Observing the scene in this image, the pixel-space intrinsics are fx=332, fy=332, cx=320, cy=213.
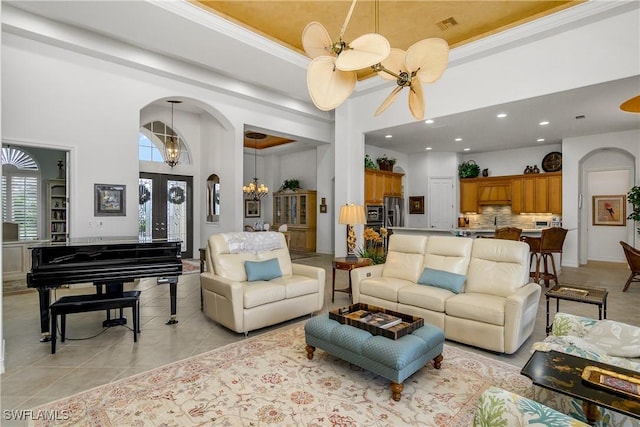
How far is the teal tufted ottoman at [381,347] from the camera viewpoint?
227 centimetres

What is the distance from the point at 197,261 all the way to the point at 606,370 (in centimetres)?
801

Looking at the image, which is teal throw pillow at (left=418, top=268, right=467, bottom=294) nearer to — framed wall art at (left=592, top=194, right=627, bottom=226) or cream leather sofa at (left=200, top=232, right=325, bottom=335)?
cream leather sofa at (left=200, top=232, right=325, bottom=335)

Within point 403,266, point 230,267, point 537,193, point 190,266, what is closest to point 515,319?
point 403,266

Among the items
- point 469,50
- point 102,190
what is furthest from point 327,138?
point 102,190

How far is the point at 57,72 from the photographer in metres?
5.00

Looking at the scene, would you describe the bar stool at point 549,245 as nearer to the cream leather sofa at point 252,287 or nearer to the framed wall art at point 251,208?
the cream leather sofa at point 252,287

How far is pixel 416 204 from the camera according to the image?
9.86m

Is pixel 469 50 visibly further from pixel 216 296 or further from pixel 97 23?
pixel 97 23

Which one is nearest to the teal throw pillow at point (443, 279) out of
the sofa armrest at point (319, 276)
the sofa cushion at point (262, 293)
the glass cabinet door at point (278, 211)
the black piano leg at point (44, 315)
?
the sofa armrest at point (319, 276)

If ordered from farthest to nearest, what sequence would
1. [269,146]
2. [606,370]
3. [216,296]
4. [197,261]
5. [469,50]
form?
[269,146], [197,261], [469,50], [216,296], [606,370]

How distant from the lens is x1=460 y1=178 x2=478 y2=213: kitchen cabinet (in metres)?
9.44

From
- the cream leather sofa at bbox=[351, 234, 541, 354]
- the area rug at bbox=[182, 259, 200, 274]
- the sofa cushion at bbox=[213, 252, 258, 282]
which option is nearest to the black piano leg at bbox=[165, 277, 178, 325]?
the sofa cushion at bbox=[213, 252, 258, 282]

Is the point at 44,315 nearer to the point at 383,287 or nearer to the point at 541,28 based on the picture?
the point at 383,287

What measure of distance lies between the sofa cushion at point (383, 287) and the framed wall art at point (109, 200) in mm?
4320
